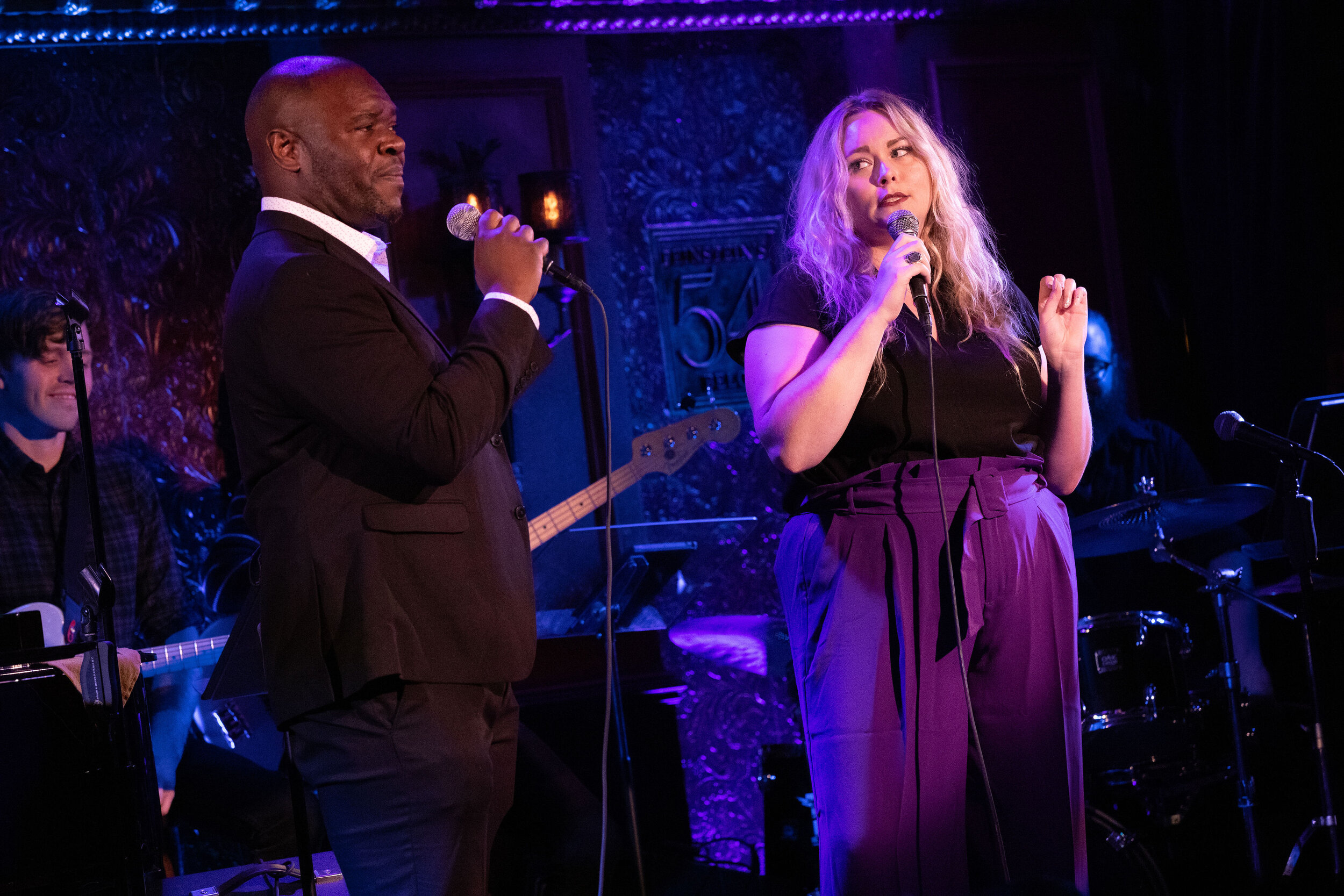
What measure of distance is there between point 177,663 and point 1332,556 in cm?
361

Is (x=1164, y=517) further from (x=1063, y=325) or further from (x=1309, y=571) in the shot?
(x=1063, y=325)

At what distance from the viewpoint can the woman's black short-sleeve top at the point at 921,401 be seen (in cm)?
193

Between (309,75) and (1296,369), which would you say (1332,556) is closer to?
(1296,369)

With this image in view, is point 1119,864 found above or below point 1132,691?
below

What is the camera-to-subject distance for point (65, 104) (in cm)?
376

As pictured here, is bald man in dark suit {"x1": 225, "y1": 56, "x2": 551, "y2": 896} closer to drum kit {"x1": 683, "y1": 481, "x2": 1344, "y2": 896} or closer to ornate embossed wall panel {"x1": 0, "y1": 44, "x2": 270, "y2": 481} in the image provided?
drum kit {"x1": 683, "y1": 481, "x2": 1344, "y2": 896}

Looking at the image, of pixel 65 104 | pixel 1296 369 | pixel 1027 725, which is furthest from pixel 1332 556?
pixel 65 104

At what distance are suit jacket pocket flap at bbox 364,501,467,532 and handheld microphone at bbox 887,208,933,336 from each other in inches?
31.4

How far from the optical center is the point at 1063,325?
2.07 meters

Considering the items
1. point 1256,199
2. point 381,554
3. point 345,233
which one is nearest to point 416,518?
point 381,554

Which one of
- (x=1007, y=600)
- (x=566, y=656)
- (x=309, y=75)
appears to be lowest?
(x=566, y=656)

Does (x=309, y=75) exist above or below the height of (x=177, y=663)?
above

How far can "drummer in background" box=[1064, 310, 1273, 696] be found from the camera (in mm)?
4359

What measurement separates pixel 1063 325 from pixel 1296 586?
2.16 meters
